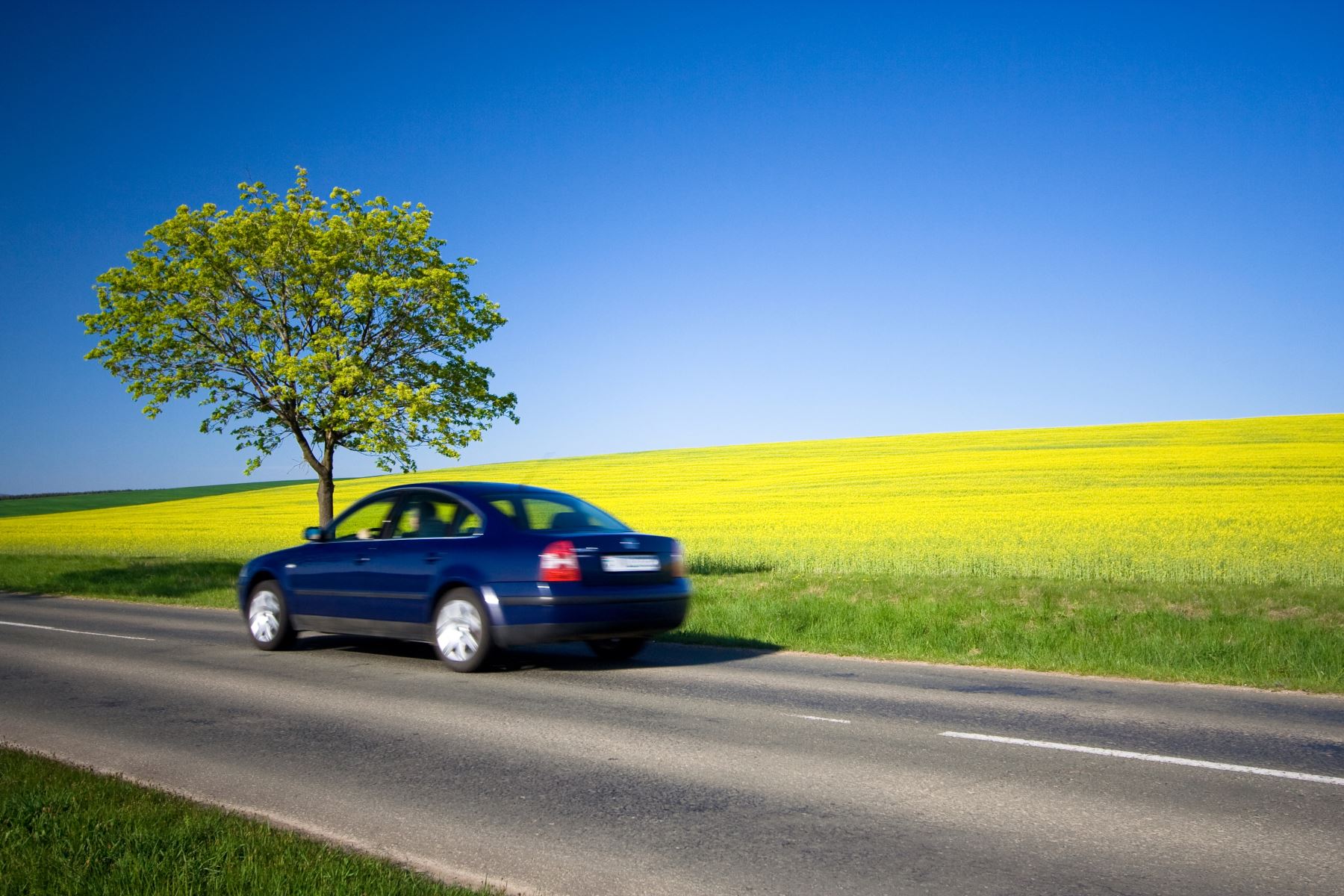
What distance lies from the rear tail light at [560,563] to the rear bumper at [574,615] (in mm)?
133

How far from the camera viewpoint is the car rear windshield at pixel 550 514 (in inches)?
356

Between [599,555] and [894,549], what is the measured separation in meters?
12.7

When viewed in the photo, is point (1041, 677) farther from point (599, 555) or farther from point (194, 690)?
point (194, 690)

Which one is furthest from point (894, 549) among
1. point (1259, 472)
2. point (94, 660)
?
point (1259, 472)

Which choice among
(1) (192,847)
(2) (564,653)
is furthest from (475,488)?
(1) (192,847)

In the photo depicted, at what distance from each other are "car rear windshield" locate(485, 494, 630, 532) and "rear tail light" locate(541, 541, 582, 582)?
1.20 feet

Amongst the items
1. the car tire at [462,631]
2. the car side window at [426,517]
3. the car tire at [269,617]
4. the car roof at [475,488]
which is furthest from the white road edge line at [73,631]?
the car tire at [462,631]

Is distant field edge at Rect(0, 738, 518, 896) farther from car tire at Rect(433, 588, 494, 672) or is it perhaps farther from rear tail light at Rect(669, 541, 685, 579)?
rear tail light at Rect(669, 541, 685, 579)

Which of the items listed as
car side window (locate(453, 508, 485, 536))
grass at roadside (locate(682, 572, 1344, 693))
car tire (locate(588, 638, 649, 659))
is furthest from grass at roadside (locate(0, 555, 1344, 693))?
car side window (locate(453, 508, 485, 536))

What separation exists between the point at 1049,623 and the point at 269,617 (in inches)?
324

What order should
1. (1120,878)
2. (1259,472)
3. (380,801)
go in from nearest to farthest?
(1120,878) < (380,801) < (1259,472)

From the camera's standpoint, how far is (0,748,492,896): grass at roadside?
3.69 metres

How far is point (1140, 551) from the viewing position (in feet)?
61.0

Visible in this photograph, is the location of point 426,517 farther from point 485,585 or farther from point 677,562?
point 677,562
